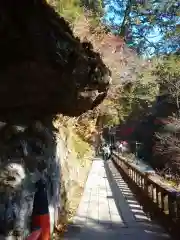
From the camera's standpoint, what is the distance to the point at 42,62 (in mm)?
5043

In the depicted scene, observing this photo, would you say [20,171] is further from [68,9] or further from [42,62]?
[68,9]

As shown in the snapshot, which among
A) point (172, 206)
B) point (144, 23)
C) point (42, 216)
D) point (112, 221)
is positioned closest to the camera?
point (42, 216)

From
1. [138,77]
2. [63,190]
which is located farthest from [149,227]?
[138,77]

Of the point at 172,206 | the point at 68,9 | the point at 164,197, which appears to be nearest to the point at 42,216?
the point at 172,206

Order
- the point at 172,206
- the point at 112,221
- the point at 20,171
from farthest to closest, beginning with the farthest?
the point at 112,221, the point at 172,206, the point at 20,171

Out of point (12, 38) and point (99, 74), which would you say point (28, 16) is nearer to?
point (12, 38)

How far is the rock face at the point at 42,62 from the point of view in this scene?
16.1 feet

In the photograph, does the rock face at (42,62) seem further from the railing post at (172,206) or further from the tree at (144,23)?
the tree at (144,23)

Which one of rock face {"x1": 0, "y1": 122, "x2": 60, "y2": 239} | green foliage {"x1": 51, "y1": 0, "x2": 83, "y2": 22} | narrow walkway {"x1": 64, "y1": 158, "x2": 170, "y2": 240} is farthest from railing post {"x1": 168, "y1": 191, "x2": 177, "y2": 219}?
green foliage {"x1": 51, "y1": 0, "x2": 83, "y2": 22}

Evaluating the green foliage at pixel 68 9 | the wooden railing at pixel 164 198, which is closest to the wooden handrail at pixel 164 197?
the wooden railing at pixel 164 198

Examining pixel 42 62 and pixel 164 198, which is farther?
pixel 164 198

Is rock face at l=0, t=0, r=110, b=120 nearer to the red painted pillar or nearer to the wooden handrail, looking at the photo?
the red painted pillar

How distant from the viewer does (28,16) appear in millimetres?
4891

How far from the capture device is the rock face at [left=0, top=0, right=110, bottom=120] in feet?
16.1
